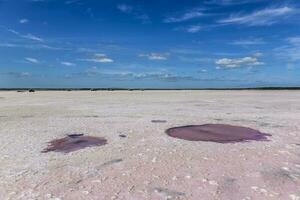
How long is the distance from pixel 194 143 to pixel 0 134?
711 cm

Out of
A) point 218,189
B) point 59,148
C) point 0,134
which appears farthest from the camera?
point 0,134

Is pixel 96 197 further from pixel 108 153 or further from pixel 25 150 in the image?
pixel 25 150

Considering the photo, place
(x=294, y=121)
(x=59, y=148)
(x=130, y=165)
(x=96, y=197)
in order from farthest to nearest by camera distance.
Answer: (x=294, y=121), (x=59, y=148), (x=130, y=165), (x=96, y=197)

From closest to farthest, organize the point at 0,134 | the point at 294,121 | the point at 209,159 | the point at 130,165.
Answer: the point at 130,165
the point at 209,159
the point at 0,134
the point at 294,121

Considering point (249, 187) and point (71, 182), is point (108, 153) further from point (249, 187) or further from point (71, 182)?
point (249, 187)

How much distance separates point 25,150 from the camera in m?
9.04

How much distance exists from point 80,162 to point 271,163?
454 cm

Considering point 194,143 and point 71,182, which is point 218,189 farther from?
point 194,143

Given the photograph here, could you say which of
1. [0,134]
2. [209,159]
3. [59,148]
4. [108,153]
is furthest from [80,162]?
[0,134]

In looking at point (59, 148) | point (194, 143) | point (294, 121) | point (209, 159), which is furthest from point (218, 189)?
point (294, 121)

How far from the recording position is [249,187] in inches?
234

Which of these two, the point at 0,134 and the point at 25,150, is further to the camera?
the point at 0,134

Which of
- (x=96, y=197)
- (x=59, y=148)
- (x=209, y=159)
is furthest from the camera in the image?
(x=59, y=148)

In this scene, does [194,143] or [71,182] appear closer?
[71,182]
